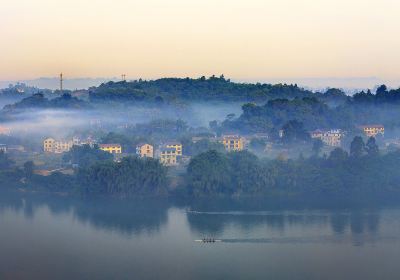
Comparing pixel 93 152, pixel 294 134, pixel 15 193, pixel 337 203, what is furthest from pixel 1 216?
pixel 294 134

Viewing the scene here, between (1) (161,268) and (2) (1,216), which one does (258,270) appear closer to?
(1) (161,268)

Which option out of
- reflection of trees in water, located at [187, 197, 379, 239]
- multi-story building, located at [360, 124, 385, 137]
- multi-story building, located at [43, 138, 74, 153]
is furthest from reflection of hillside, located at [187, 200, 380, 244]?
multi-story building, located at [360, 124, 385, 137]

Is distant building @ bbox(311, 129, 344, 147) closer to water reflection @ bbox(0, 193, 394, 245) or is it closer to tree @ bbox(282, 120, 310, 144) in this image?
tree @ bbox(282, 120, 310, 144)

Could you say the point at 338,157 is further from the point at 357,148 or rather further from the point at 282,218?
the point at 282,218

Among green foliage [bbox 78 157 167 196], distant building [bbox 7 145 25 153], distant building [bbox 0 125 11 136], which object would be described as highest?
distant building [bbox 0 125 11 136]

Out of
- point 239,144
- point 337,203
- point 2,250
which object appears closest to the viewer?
point 2,250

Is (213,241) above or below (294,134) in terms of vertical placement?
below

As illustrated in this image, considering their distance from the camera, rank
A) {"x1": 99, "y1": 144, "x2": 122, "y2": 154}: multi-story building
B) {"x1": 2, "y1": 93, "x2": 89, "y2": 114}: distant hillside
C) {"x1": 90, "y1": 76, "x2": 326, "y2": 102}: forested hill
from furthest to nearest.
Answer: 1. {"x1": 90, "y1": 76, "x2": 326, "y2": 102}: forested hill
2. {"x1": 2, "y1": 93, "x2": 89, "y2": 114}: distant hillside
3. {"x1": 99, "y1": 144, "x2": 122, "y2": 154}: multi-story building
